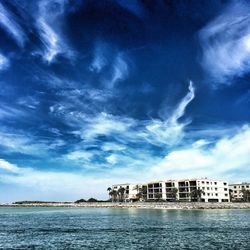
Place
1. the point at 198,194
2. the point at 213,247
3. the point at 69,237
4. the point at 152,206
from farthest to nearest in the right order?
the point at 198,194
the point at 152,206
the point at 69,237
the point at 213,247

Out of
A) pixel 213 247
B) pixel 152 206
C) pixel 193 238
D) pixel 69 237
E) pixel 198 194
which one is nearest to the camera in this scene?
pixel 213 247

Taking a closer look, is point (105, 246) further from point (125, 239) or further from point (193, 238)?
point (193, 238)

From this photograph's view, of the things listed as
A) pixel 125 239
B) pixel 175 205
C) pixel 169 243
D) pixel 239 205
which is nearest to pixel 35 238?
pixel 125 239

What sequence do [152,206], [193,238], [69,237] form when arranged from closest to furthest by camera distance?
[193,238] < [69,237] < [152,206]

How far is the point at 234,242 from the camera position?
4356 centimetres

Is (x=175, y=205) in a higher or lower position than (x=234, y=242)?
higher

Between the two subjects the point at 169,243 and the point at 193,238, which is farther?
the point at 193,238

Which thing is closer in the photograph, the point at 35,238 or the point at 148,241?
the point at 148,241

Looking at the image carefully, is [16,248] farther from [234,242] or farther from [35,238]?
[234,242]

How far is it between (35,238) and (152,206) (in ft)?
411

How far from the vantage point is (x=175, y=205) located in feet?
506

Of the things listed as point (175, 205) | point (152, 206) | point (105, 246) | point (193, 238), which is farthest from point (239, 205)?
point (105, 246)

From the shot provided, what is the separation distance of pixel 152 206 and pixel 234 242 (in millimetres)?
128900

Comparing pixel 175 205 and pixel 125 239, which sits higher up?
pixel 175 205
